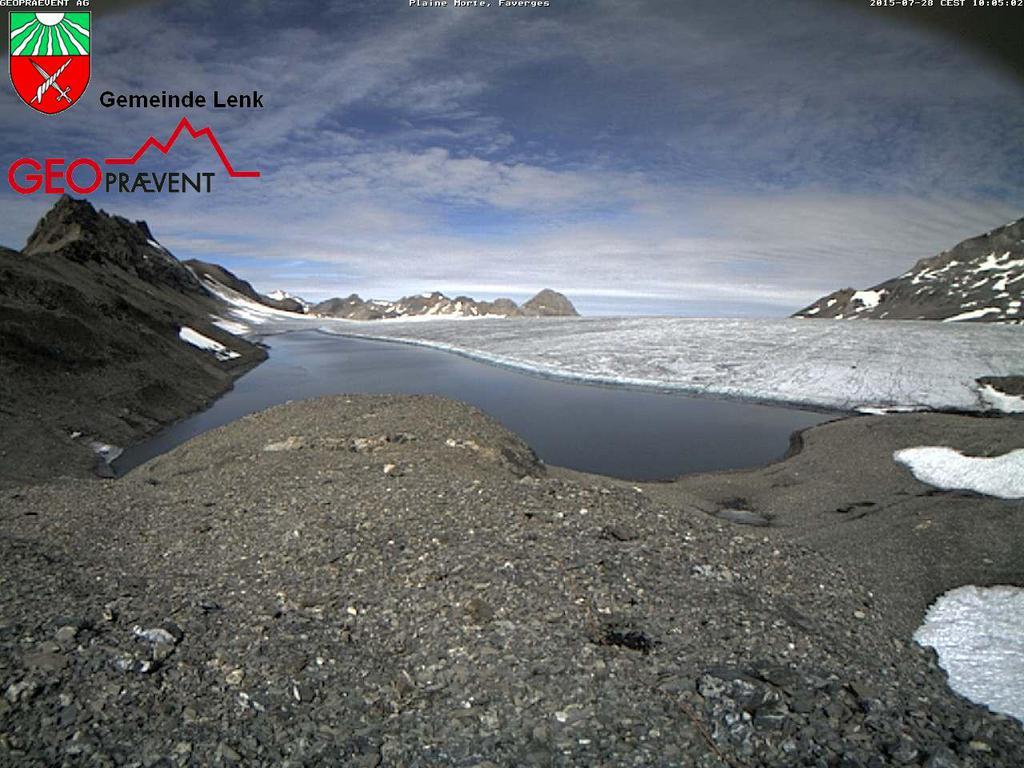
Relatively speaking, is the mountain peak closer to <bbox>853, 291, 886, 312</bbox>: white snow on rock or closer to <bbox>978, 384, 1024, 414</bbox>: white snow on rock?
<bbox>978, 384, 1024, 414</bbox>: white snow on rock

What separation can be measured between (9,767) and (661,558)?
5.02 meters

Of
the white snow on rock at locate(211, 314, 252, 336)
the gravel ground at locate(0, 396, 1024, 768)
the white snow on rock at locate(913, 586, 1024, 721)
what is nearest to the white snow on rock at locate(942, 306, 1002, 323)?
the white snow on rock at locate(913, 586, 1024, 721)

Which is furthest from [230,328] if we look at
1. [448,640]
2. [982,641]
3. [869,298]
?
[869,298]

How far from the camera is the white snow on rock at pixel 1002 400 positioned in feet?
62.1

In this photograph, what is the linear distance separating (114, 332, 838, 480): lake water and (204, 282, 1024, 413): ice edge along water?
1.22m

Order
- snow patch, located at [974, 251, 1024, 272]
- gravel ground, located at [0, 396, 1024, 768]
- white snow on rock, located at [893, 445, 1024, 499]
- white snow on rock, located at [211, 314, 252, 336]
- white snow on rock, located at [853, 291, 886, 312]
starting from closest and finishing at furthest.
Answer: gravel ground, located at [0, 396, 1024, 768]
white snow on rock, located at [893, 445, 1024, 499]
white snow on rock, located at [211, 314, 252, 336]
snow patch, located at [974, 251, 1024, 272]
white snow on rock, located at [853, 291, 886, 312]

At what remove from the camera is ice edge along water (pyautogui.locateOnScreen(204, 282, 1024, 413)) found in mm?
21938

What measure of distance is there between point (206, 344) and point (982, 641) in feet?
140

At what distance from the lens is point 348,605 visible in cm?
482

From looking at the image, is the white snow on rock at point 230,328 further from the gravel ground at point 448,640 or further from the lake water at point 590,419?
the gravel ground at point 448,640

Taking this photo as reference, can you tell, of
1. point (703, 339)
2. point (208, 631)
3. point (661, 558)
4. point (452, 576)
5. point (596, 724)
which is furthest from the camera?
point (703, 339)

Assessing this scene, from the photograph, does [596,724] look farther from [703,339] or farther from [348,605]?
[703,339]

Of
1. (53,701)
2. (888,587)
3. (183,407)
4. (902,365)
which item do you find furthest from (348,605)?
(902,365)

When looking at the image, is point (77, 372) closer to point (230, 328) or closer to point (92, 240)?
point (92, 240)
